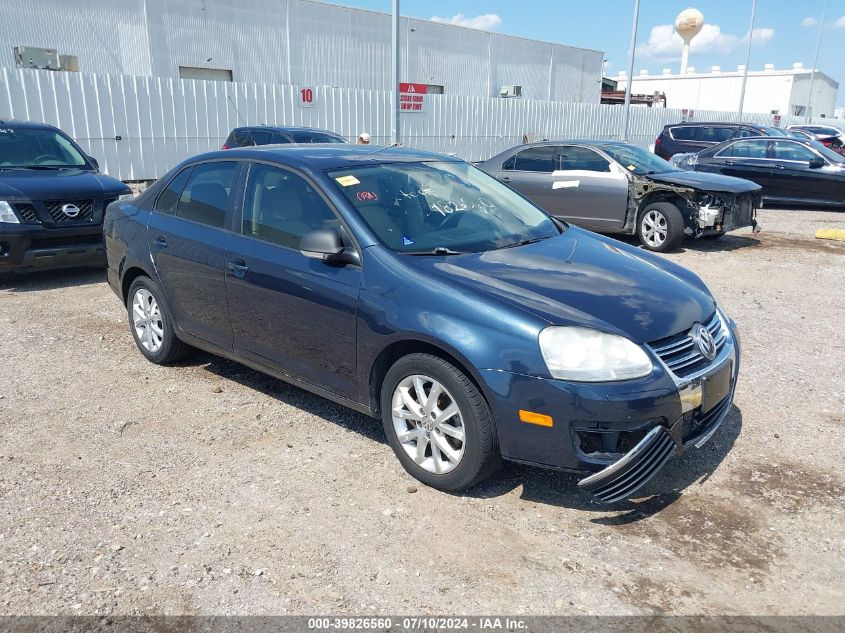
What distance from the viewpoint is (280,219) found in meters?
4.25

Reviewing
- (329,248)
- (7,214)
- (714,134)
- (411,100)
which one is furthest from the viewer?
(411,100)

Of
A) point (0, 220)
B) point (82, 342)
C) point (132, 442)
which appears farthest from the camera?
point (0, 220)

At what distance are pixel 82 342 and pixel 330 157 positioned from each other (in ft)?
10.2

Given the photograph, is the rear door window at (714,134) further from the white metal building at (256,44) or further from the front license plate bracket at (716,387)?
the white metal building at (256,44)

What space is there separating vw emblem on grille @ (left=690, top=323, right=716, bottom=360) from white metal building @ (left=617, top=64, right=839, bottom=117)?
65.5m

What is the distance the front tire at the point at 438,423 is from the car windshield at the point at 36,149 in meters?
6.76

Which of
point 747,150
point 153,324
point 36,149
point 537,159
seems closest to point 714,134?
point 747,150

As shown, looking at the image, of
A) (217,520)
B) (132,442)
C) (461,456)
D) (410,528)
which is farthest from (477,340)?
(132,442)

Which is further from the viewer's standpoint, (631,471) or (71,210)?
(71,210)

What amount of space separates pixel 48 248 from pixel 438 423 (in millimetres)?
5890

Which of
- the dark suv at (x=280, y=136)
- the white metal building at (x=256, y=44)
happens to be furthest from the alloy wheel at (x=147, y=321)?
the white metal building at (x=256, y=44)

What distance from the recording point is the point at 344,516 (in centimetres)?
343

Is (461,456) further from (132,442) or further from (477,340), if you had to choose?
(132,442)

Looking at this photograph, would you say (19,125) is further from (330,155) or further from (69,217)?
(330,155)
